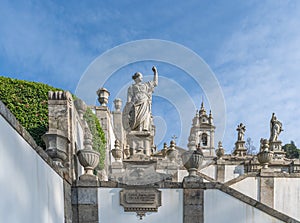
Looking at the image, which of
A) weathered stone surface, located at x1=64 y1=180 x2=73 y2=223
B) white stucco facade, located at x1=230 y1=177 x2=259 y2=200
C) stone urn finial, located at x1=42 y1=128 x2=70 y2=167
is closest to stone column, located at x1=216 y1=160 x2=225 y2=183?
white stucco facade, located at x1=230 y1=177 x2=259 y2=200

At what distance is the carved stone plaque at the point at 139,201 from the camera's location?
5.02 metres

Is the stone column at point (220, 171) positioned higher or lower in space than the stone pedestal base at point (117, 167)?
higher

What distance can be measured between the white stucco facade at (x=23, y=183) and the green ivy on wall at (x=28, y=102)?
197 centimetres

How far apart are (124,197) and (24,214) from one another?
7.44 feet

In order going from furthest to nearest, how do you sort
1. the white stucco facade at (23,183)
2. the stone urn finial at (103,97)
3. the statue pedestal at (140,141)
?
the stone urn finial at (103,97) → the statue pedestal at (140,141) → the white stucco facade at (23,183)

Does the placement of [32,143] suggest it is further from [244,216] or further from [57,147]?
[244,216]

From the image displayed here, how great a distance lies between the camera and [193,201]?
197 inches

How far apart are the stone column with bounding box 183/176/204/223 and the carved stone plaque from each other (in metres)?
0.59

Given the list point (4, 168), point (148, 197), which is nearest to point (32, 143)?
point (4, 168)

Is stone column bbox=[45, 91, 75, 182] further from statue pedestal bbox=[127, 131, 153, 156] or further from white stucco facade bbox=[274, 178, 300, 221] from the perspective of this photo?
white stucco facade bbox=[274, 178, 300, 221]

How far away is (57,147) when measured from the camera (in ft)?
15.6

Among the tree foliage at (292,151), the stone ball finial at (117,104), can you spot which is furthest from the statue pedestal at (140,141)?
the tree foliage at (292,151)

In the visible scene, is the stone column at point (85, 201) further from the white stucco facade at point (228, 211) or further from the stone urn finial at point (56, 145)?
the white stucco facade at point (228, 211)

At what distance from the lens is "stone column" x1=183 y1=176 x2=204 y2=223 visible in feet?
16.4
